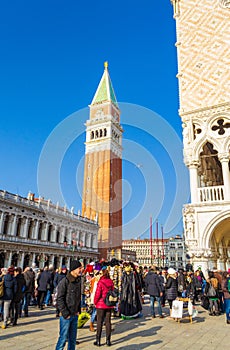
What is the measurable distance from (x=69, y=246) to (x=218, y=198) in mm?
31986

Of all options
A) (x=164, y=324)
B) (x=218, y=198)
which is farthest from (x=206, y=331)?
(x=218, y=198)

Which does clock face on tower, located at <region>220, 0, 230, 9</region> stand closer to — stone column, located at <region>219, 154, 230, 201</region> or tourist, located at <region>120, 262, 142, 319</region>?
stone column, located at <region>219, 154, 230, 201</region>

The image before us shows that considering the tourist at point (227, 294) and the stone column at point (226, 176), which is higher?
the stone column at point (226, 176)

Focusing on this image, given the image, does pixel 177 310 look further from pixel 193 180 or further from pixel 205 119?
pixel 205 119

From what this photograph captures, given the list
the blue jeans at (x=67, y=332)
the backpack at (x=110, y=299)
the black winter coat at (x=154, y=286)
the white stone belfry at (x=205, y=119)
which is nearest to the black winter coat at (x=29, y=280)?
the black winter coat at (x=154, y=286)

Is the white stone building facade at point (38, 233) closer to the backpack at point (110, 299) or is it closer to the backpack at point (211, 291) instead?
the backpack at point (211, 291)

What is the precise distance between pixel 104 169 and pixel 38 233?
80.0 ft

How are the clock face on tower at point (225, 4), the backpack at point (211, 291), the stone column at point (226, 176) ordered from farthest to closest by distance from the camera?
the clock face on tower at point (225, 4), the stone column at point (226, 176), the backpack at point (211, 291)

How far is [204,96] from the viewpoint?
15.4m

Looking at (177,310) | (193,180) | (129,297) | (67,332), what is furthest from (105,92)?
(67,332)

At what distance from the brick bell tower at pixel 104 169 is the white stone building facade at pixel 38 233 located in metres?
7.71

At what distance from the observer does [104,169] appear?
190 feet

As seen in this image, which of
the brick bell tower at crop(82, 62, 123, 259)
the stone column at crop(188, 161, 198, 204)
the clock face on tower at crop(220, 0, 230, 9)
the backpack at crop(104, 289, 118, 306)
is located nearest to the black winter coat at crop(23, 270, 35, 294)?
the backpack at crop(104, 289, 118, 306)

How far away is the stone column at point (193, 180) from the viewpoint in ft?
45.3
